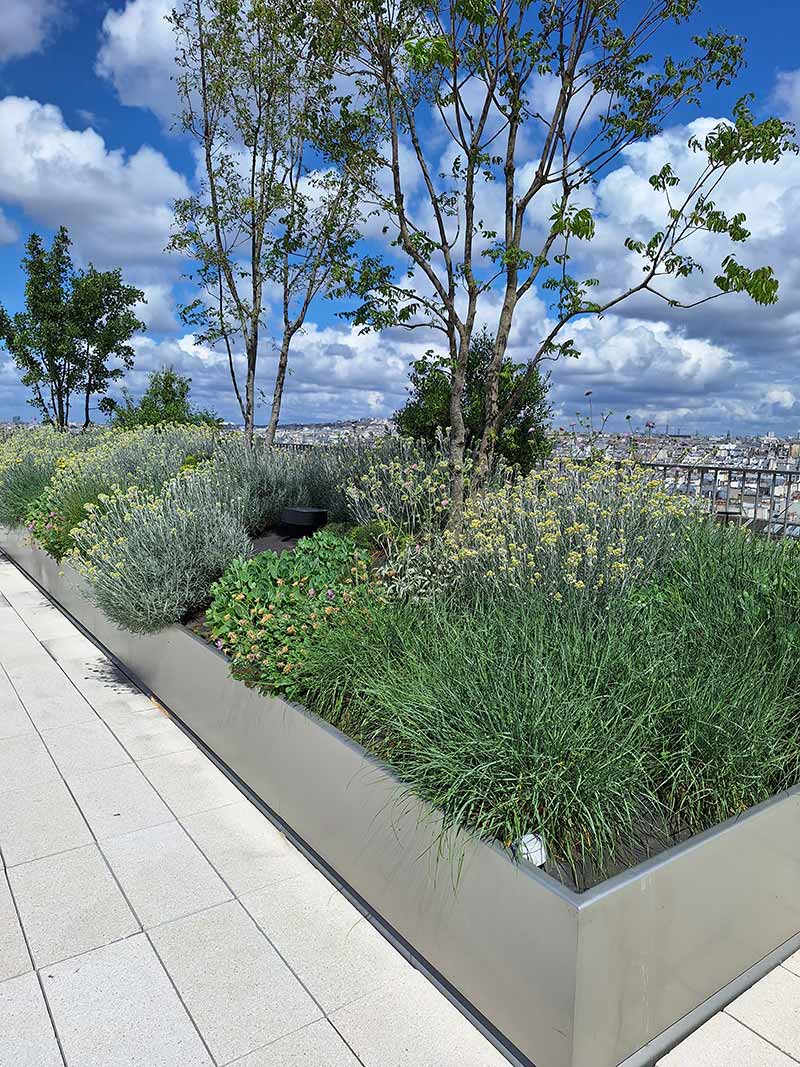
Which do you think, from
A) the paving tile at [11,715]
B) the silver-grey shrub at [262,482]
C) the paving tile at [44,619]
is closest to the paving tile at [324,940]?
the paving tile at [11,715]

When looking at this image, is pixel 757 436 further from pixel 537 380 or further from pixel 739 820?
pixel 739 820

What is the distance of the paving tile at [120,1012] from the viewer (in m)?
A: 1.76

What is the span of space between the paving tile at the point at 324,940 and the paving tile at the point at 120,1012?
34cm

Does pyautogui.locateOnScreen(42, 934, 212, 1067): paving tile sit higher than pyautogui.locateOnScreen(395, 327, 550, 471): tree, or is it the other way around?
pyautogui.locateOnScreen(395, 327, 550, 471): tree

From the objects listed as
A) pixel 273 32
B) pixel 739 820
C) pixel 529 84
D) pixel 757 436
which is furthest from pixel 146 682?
pixel 757 436

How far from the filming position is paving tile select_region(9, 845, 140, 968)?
7.09ft

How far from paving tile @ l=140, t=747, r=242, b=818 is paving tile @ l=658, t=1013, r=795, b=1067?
1.89m

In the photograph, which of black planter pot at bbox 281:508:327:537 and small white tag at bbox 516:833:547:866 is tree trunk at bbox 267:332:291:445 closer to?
black planter pot at bbox 281:508:327:537

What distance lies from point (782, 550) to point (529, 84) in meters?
3.43

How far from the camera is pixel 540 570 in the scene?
3082 millimetres

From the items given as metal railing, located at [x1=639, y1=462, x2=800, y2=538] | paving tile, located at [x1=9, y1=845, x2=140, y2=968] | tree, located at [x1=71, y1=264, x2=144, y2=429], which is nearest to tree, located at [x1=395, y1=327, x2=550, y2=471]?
metal railing, located at [x1=639, y1=462, x2=800, y2=538]

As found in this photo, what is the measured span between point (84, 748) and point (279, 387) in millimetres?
6532

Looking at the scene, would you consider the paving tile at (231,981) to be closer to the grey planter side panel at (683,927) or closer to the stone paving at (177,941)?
the stone paving at (177,941)

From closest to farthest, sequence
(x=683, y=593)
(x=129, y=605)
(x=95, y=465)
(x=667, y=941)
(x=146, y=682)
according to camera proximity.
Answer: (x=667, y=941) < (x=683, y=593) < (x=129, y=605) < (x=146, y=682) < (x=95, y=465)
